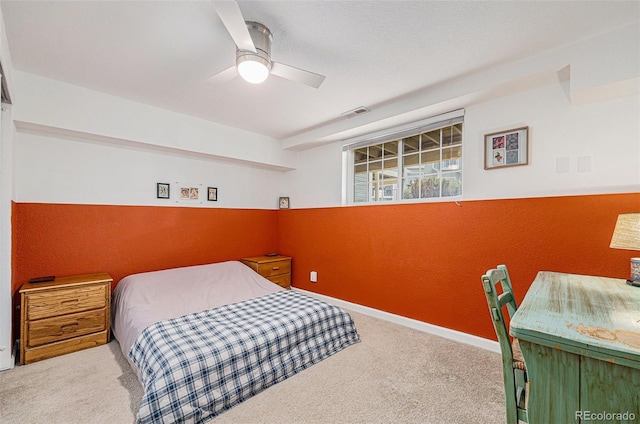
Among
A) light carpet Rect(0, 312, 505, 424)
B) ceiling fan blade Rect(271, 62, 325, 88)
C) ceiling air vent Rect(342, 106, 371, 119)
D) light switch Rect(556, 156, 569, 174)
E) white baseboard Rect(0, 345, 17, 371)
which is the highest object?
ceiling air vent Rect(342, 106, 371, 119)

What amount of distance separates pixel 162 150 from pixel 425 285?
3.33 meters

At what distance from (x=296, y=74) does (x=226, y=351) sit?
1898mm

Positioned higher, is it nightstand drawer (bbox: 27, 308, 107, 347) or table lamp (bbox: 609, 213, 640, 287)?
table lamp (bbox: 609, 213, 640, 287)

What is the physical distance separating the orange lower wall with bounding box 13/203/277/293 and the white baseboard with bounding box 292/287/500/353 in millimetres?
1699

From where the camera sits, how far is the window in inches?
111

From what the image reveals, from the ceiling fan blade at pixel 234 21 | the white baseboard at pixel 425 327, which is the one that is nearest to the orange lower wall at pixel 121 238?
the white baseboard at pixel 425 327

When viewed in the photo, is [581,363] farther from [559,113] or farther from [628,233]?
[559,113]

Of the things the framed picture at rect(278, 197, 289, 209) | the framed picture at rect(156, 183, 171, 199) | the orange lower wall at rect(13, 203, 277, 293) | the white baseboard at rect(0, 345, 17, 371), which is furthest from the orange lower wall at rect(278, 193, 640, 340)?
the white baseboard at rect(0, 345, 17, 371)

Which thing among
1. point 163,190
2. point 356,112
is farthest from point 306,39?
point 163,190

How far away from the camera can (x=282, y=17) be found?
1.62m

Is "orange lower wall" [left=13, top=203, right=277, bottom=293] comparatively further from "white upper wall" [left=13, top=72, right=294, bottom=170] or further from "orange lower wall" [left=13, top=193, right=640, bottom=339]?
"white upper wall" [left=13, top=72, right=294, bottom=170]

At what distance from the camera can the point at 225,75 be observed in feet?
6.33

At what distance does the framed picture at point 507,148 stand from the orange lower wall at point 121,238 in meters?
3.15

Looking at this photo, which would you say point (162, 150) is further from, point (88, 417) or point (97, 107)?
point (88, 417)
